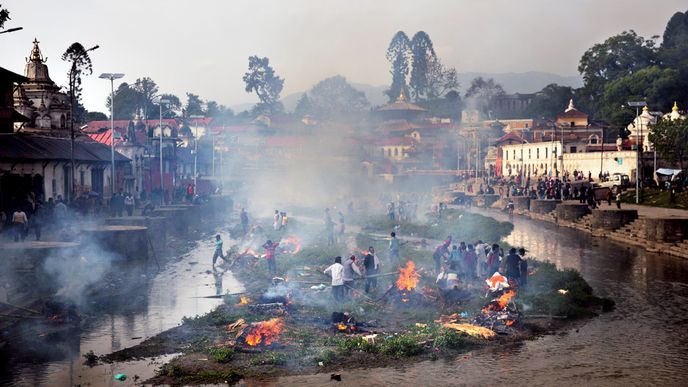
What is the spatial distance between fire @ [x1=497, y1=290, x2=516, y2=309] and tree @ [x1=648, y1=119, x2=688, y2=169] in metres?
40.1

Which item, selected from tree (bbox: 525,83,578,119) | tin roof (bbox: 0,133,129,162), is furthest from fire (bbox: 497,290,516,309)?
tree (bbox: 525,83,578,119)

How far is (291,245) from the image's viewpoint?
107ft

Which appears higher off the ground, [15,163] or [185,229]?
[15,163]

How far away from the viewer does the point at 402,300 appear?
65.1 feet

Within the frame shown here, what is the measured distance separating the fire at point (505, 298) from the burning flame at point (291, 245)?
1274cm

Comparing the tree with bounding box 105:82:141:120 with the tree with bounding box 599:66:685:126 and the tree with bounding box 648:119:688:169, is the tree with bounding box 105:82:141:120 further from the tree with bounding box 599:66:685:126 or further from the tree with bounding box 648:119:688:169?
the tree with bounding box 648:119:688:169

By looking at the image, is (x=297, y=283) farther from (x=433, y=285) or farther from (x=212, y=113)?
(x=212, y=113)

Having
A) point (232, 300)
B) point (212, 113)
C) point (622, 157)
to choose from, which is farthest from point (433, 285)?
point (212, 113)

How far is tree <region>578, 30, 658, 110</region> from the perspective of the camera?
356ft

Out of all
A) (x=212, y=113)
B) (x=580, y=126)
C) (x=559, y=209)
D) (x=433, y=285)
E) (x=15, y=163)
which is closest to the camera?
(x=433, y=285)

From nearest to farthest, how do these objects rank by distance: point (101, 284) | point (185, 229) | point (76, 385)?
point (76, 385)
point (101, 284)
point (185, 229)

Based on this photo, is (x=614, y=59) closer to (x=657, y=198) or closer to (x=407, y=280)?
(x=657, y=198)

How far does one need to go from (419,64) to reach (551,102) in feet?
121

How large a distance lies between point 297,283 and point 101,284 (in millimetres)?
6501
